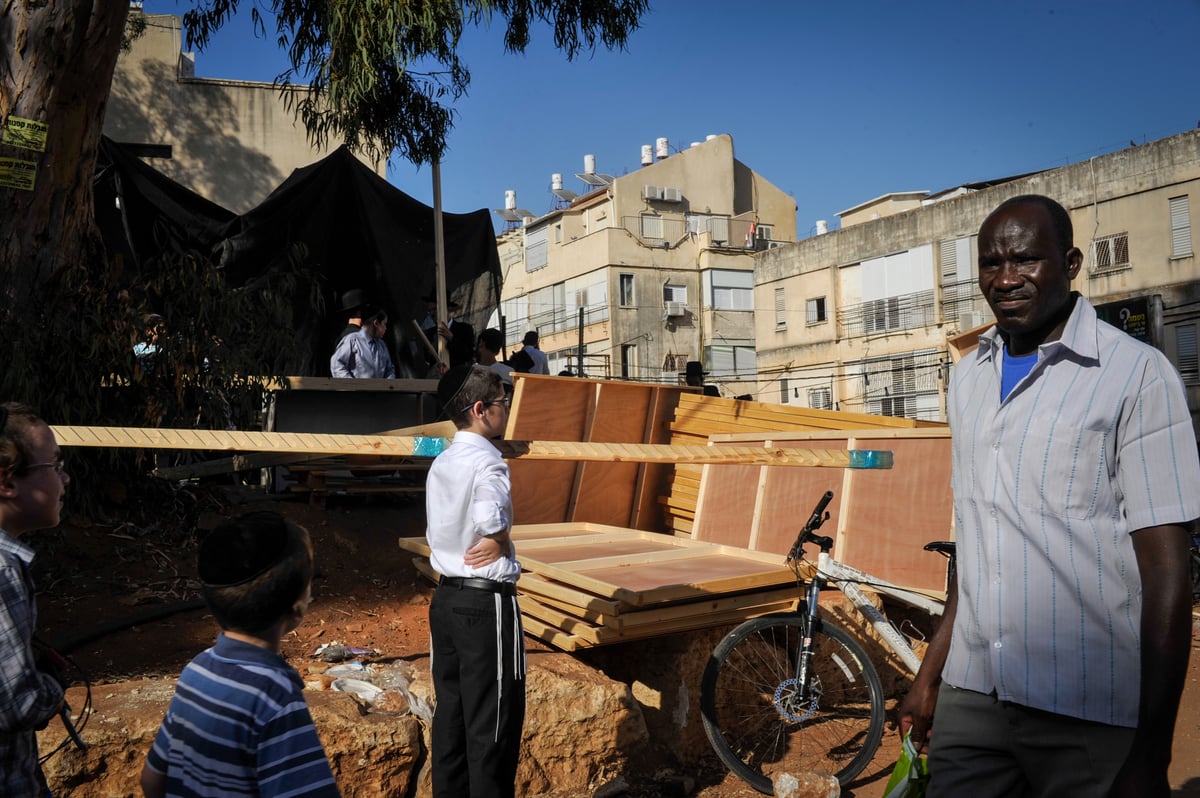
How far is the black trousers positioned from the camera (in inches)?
140

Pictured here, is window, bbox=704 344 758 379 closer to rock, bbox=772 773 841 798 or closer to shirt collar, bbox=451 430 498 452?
rock, bbox=772 773 841 798

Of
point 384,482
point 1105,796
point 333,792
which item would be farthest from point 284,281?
point 1105,796

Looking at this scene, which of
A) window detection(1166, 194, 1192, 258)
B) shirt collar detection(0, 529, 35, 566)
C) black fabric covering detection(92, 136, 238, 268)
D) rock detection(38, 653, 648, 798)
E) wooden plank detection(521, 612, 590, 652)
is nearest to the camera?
shirt collar detection(0, 529, 35, 566)

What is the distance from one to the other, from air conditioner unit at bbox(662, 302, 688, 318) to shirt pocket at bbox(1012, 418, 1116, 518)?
155 ft

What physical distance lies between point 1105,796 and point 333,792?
1.63 m

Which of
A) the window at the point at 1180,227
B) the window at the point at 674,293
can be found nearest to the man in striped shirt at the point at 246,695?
the window at the point at 1180,227

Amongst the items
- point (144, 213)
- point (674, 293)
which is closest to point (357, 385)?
point (144, 213)

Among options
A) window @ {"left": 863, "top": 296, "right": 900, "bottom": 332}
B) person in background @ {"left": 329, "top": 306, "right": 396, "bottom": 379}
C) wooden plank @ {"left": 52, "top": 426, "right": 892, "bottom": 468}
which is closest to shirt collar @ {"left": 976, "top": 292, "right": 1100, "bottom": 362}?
wooden plank @ {"left": 52, "top": 426, "right": 892, "bottom": 468}

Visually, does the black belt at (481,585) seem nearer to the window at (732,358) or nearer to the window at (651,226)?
the window at (732,358)

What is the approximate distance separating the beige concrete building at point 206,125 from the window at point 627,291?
30161 millimetres

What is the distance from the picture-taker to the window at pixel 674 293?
163ft

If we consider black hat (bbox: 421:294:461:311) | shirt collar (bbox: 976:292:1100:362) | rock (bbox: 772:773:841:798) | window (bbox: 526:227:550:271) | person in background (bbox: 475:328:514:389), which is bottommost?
rock (bbox: 772:773:841:798)

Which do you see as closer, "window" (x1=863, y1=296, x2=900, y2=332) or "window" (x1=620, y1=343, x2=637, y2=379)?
"window" (x1=863, y1=296, x2=900, y2=332)

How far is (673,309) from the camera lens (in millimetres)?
49250
